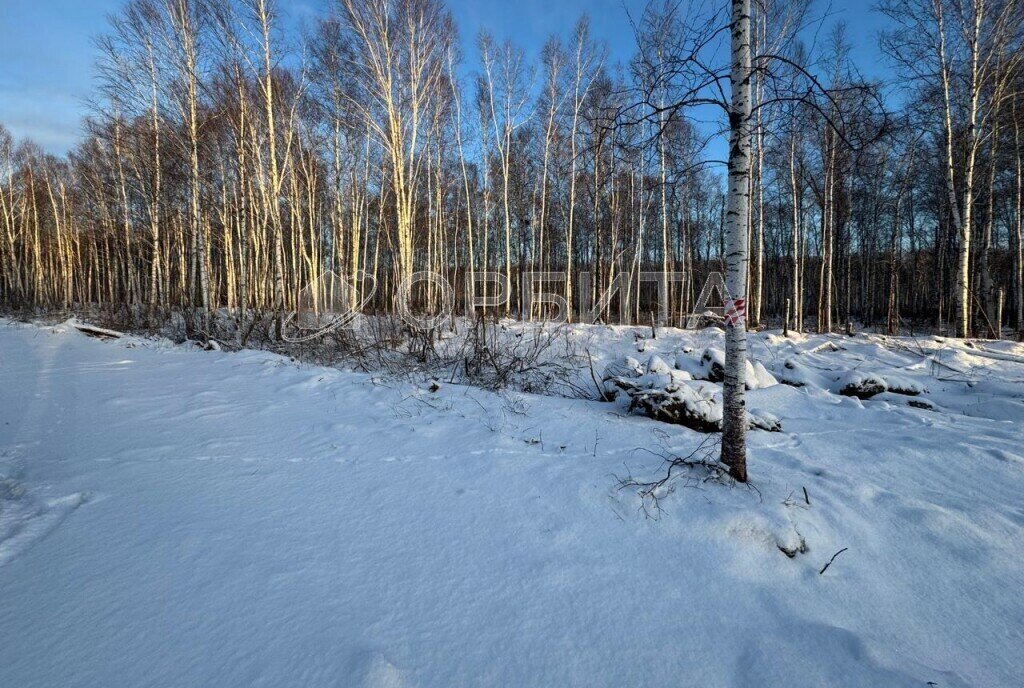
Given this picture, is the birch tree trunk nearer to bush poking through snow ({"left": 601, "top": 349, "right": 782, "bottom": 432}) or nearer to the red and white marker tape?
the red and white marker tape

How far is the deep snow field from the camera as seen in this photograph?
68.4 inches

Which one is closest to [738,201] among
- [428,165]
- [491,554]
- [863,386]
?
[491,554]

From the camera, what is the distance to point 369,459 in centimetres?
370

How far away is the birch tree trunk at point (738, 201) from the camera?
2869mm

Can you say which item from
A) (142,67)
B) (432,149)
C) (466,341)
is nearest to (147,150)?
(142,67)

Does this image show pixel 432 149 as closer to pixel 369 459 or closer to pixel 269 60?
pixel 269 60

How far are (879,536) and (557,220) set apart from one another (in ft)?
87.0

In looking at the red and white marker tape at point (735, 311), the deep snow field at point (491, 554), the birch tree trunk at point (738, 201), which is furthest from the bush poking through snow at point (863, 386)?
the red and white marker tape at point (735, 311)

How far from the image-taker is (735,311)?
298 cm

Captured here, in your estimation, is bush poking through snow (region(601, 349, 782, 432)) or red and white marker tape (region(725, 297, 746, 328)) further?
bush poking through snow (region(601, 349, 782, 432))

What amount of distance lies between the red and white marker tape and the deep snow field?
1322 millimetres

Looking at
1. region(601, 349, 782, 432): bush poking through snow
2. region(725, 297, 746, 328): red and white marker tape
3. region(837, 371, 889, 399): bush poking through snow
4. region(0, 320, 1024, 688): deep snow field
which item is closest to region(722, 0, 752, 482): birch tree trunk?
region(725, 297, 746, 328): red and white marker tape

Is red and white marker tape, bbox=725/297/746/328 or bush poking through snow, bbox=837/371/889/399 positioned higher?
red and white marker tape, bbox=725/297/746/328

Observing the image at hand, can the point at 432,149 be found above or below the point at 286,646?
above
